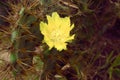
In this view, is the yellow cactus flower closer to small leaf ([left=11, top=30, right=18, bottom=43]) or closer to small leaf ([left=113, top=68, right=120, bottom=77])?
small leaf ([left=11, top=30, right=18, bottom=43])

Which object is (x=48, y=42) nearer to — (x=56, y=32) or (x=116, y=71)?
(x=56, y=32)

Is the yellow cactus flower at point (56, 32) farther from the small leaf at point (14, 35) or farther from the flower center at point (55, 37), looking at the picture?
the small leaf at point (14, 35)

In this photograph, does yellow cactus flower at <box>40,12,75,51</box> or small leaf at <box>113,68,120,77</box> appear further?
small leaf at <box>113,68,120,77</box>

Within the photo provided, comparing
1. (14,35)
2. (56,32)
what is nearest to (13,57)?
(14,35)

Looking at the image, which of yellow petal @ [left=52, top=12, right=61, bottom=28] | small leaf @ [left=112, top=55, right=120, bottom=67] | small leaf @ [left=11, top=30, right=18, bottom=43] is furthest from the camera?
small leaf @ [left=112, top=55, right=120, bottom=67]

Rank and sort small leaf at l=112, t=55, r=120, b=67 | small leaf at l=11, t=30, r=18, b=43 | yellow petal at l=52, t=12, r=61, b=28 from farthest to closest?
small leaf at l=112, t=55, r=120, b=67 < yellow petal at l=52, t=12, r=61, b=28 < small leaf at l=11, t=30, r=18, b=43

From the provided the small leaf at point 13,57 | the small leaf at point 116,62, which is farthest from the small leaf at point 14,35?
the small leaf at point 116,62

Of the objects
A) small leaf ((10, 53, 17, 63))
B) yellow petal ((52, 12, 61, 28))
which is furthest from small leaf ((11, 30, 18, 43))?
yellow petal ((52, 12, 61, 28))

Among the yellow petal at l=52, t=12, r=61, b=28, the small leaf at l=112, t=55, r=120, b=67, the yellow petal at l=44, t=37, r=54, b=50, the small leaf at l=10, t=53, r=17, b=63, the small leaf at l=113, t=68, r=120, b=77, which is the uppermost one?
the yellow petal at l=52, t=12, r=61, b=28
